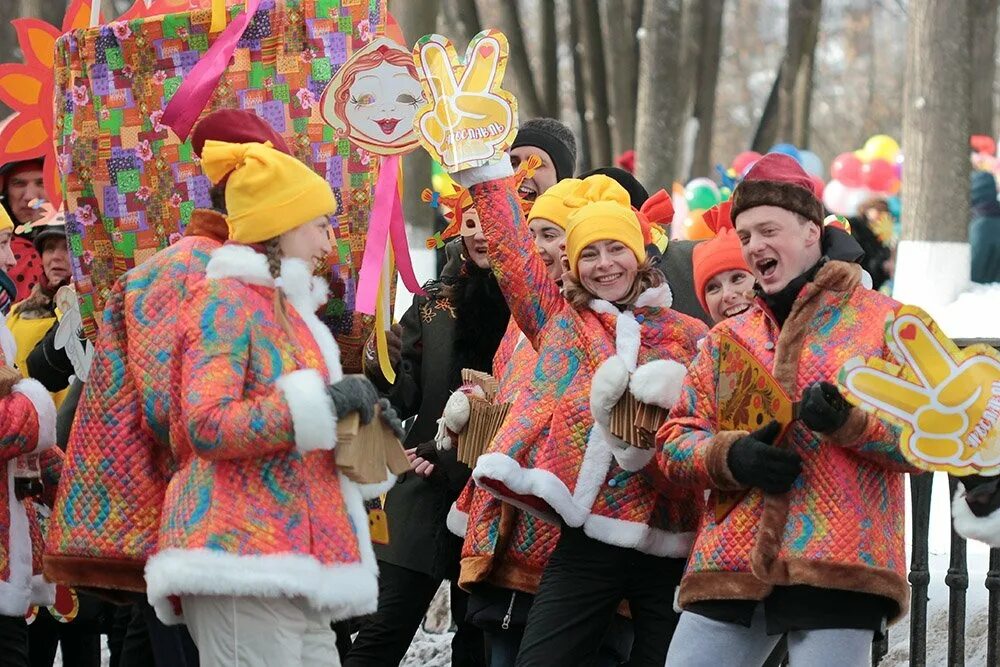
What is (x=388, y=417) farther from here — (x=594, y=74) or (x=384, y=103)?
(x=594, y=74)

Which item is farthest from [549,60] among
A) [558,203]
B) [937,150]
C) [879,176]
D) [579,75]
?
[558,203]

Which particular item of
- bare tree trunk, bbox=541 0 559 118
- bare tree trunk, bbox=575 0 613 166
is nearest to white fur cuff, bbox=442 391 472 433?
bare tree trunk, bbox=575 0 613 166

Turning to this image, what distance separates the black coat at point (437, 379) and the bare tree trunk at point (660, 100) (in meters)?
Result: 10.5

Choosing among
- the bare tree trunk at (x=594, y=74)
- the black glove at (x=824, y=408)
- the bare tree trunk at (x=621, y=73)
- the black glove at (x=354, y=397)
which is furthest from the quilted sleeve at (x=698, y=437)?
the bare tree trunk at (x=594, y=74)

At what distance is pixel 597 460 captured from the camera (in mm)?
5195

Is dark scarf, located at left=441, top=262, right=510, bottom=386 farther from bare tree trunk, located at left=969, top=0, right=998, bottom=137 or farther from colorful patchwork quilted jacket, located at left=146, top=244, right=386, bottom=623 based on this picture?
bare tree trunk, located at left=969, top=0, right=998, bottom=137

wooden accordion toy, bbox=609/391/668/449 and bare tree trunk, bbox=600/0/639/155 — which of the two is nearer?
wooden accordion toy, bbox=609/391/668/449

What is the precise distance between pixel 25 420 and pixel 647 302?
6.33ft

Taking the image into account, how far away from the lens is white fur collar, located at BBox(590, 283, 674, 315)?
5305 mm

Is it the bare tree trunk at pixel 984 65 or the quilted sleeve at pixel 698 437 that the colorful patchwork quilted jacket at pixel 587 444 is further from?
the bare tree trunk at pixel 984 65

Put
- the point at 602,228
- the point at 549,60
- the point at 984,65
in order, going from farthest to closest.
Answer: the point at 549,60
the point at 984,65
the point at 602,228

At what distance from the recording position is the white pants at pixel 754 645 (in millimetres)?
4383

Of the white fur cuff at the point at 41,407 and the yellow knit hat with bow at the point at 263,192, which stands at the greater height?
the yellow knit hat with bow at the point at 263,192

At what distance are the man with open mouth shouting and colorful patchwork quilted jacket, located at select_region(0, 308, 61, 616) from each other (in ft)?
6.22
